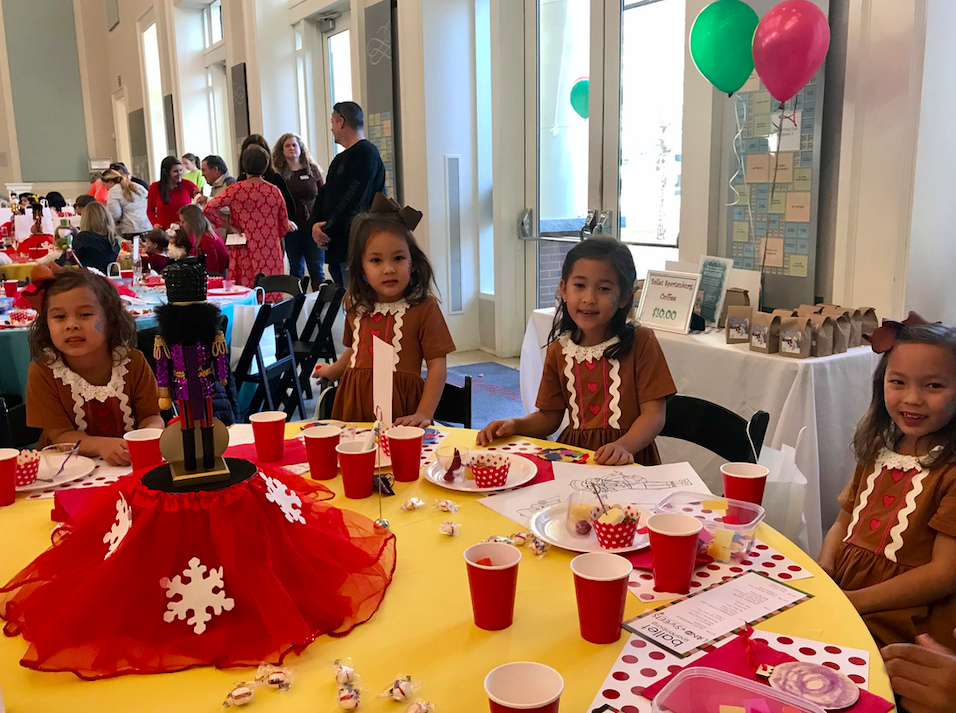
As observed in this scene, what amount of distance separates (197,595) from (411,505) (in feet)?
1.68

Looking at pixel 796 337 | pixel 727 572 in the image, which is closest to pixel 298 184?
pixel 796 337

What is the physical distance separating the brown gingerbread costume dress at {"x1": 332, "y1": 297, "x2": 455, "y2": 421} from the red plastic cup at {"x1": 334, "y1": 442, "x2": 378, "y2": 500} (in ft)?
2.93

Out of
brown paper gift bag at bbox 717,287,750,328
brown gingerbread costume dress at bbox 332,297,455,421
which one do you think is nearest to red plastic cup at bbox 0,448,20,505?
brown gingerbread costume dress at bbox 332,297,455,421

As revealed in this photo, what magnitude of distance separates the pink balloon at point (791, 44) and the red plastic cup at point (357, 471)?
2.32 metres

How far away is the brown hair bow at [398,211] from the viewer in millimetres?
2432

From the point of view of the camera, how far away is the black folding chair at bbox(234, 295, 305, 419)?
3559 mm

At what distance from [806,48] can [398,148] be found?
4.18 meters

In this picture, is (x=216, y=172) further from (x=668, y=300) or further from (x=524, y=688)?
(x=524, y=688)

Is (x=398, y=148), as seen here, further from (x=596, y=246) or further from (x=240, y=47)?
Result: (x=596, y=246)

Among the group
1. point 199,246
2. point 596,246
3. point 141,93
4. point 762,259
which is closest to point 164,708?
point 596,246

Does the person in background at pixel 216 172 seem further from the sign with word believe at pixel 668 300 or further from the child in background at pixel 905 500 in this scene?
the child in background at pixel 905 500

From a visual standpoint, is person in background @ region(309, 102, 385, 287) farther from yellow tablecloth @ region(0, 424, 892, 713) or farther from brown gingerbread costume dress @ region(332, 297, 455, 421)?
yellow tablecloth @ region(0, 424, 892, 713)

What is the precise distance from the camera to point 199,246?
5.54 meters

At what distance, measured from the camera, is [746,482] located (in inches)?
53.6
